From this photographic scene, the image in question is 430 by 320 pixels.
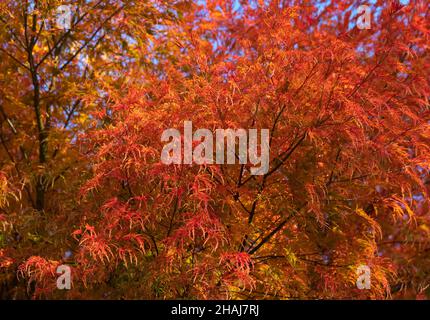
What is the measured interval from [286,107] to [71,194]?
1674 mm

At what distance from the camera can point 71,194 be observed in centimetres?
375

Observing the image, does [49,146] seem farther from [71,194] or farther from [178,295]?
[178,295]

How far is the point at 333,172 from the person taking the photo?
132 inches

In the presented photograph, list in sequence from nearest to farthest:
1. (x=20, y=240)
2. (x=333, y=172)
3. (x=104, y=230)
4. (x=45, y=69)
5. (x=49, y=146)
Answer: (x=104, y=230) → (x=333, y=172) → (x=20, y=240) → (x=49, y=146) → (x=45, y=69)

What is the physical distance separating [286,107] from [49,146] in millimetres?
2451

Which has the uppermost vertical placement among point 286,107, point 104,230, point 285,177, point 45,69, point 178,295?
point 45,69

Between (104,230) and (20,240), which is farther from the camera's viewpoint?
(20,240)

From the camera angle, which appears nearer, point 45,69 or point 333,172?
point 333,172
